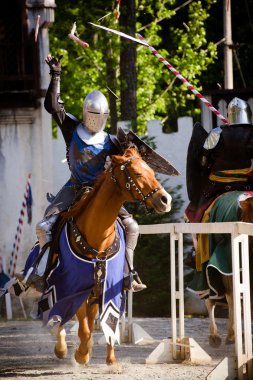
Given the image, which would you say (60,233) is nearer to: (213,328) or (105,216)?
(105,216)

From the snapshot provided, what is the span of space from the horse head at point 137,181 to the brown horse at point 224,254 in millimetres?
2570

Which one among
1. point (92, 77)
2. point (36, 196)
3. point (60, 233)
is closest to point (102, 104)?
point (60, 233)

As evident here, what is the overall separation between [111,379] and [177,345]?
4.38ft

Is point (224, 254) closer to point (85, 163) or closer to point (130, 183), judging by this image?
point (85, 163)

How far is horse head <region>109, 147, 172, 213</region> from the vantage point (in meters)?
11.5

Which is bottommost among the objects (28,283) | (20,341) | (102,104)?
(20,341)

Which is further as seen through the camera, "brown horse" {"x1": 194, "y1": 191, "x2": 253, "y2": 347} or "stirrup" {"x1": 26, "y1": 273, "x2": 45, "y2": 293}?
"brown horse" {"x1": 194, "y1": 191, "x2": 253, "y2": 347}

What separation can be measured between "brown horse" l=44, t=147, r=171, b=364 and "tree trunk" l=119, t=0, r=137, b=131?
1461 cm

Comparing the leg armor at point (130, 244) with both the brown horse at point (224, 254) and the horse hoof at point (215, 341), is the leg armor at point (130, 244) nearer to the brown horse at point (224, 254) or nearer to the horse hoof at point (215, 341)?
the brown horse at point (224, 254)

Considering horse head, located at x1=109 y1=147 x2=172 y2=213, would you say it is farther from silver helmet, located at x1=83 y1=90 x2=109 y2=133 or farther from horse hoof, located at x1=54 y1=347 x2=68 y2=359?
horse hoof, located at x1=54 y1=347 x2=68 y2=359

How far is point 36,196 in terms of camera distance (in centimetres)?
2283

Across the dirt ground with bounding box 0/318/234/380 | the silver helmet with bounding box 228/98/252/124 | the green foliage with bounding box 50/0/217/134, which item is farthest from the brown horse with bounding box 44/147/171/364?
the green foliage with bounding box 50/0/217/134

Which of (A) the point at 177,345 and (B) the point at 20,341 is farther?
(B) the point at 20,341

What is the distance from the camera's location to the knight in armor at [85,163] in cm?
1268
